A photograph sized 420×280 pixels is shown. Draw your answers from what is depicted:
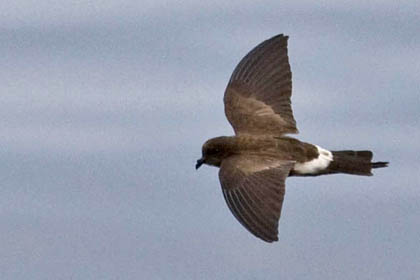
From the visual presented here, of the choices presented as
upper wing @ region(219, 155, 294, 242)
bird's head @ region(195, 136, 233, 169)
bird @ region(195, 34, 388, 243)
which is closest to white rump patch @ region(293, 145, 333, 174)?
bird @ region(195, 34, 388, 243)

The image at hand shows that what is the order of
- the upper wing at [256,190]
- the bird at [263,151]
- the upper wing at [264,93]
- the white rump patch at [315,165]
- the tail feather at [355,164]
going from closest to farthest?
the upper wing at [256,190]
the bird at [263,151]
the white rump patch at [315,165]
the tail feather at [355,164]
the upper wing at [264,93]

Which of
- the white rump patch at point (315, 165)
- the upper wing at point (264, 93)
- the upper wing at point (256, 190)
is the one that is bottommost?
the upper wing at point (256, 190)

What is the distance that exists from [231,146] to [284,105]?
4.19ft

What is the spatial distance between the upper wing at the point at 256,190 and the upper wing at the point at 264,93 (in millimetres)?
1134

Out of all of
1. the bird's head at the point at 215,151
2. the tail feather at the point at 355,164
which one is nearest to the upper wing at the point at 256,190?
the bird's head at the point at 215,151

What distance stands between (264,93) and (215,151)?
1364mm

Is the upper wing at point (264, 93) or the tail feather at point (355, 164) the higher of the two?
the upper wing at point (264, 93)

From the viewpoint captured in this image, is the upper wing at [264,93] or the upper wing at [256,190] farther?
the upper wing at [264,93]

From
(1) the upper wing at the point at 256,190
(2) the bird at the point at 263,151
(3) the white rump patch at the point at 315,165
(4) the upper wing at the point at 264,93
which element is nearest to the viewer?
(1) the upper wing at the point at 256,190

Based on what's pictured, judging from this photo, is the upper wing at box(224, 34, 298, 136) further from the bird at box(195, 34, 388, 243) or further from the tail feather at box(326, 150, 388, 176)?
the tail feather at box(326, 150, 388, 176)

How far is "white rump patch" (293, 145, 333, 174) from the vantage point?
581 inches

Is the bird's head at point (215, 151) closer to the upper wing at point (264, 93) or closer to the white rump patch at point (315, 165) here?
the upper wing at point (264, 93)

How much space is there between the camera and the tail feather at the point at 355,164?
14.9 metres

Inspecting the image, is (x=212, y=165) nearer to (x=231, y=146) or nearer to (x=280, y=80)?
(x=231, y=146)
